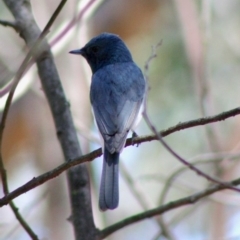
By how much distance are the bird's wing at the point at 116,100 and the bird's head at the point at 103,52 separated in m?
0.30

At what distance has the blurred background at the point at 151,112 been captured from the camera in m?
6.10

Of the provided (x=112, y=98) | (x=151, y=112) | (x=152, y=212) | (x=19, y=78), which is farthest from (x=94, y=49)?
(x=151, y=112)

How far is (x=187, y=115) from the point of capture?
30.1ft

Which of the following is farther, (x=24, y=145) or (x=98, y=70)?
(x=24, y=145)

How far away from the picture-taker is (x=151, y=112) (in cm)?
932

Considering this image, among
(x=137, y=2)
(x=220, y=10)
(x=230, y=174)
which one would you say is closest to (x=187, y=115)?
(x=220, y=10)

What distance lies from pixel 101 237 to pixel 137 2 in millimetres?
7160

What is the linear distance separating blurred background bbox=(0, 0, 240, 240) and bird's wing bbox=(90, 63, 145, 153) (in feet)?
2.34

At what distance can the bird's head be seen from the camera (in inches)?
212

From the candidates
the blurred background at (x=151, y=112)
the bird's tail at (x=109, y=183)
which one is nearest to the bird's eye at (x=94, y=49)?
the blurred background at (x=151, y=112)

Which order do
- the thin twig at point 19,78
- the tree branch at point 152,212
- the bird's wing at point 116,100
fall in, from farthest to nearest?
the bird's wing at point 116,100 → the tree branch at point 152,212 → the thin twig at point 19,78

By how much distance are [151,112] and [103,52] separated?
13.2 ft

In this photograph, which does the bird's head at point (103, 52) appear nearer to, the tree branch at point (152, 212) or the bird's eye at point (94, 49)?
the bird's eye at point (94, 49)

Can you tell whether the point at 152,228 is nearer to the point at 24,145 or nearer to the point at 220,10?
the point at 24,145
